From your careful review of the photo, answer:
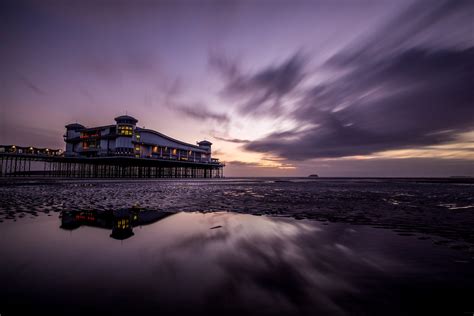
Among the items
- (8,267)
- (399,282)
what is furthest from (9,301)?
(399,282)

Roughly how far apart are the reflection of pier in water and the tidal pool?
221 millimetres

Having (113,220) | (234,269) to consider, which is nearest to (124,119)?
(113,220)

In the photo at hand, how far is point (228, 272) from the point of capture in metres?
3.36

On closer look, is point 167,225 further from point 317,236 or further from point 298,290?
point 298,290

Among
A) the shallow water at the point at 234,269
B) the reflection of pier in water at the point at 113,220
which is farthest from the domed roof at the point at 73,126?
the shallow water at the point at 234,269

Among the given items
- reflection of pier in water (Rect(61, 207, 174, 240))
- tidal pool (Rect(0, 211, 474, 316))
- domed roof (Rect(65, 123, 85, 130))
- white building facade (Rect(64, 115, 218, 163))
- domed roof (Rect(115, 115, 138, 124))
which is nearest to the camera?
tidal pool (Rect(0, 211, 474, 316))

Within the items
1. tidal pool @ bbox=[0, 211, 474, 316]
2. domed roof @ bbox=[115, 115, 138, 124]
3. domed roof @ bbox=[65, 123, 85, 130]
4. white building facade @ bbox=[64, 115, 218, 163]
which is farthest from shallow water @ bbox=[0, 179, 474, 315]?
domed roof @ bbox=[65, 123, 85, 130]

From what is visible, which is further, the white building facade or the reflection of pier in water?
the white building facade

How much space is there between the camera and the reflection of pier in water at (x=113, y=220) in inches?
227

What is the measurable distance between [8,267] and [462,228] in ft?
34.5

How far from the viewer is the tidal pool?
7.89ft

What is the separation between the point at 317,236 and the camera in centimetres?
547

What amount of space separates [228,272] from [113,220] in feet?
17.2

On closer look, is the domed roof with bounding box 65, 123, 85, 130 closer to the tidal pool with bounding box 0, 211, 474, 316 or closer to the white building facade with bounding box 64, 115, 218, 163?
the white building facade with bounding box 64, 115, 218, 163
